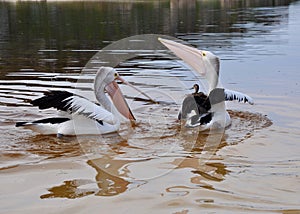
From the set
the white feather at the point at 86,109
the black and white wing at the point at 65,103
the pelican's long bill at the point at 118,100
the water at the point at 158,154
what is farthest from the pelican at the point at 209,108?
the black and white wing at the point at 65,103

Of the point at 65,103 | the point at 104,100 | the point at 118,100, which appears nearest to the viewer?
the point at 65,103

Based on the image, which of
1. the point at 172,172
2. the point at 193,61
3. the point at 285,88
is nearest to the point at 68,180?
the point at 172,172

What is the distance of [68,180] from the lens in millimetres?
3699

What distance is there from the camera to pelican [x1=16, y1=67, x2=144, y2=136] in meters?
4.77

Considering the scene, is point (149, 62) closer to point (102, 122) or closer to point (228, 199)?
point (102, 122)

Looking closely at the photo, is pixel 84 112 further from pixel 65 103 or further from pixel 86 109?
pixel 65 103

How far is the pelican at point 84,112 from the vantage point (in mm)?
4773

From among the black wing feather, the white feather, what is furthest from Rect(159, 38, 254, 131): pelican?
the black wing feather

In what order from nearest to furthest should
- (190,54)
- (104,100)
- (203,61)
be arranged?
(104,100) → (203,61) → (190,54)

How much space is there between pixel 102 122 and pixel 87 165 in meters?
1.04

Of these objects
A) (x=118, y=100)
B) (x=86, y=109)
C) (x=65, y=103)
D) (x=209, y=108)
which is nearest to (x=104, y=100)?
(x=118, y=100)

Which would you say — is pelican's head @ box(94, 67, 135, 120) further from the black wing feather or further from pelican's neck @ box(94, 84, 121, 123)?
the black wing feather

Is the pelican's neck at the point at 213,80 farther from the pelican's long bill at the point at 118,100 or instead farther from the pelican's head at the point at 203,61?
the pelican's long bill at the point at 118,100

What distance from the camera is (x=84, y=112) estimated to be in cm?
481
